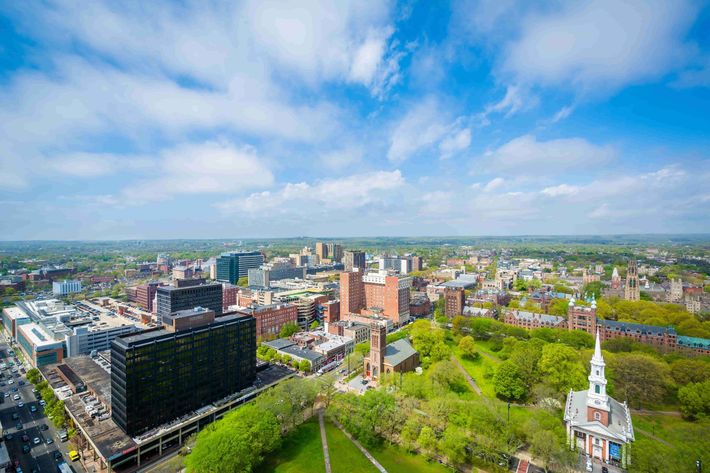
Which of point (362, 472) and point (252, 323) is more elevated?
point (252, 323)

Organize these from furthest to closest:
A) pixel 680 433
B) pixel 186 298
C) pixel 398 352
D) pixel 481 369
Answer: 1. pixel 186 298
2. pixel 481 369
3. pixel 398 352
4. pixel 680 433

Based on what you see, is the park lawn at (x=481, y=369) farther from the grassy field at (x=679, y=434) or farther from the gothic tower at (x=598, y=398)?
the grassy field at (x=679, y=434)

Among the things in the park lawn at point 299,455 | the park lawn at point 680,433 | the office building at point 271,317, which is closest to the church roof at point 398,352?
the park lawn at point 299,455

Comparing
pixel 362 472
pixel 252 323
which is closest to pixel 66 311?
pixel 252 323

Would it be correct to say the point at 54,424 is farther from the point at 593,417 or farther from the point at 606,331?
the point at 606,331

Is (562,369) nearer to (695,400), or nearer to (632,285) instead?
(695,400)

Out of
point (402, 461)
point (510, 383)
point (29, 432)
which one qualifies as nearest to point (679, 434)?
point (510, 383)
